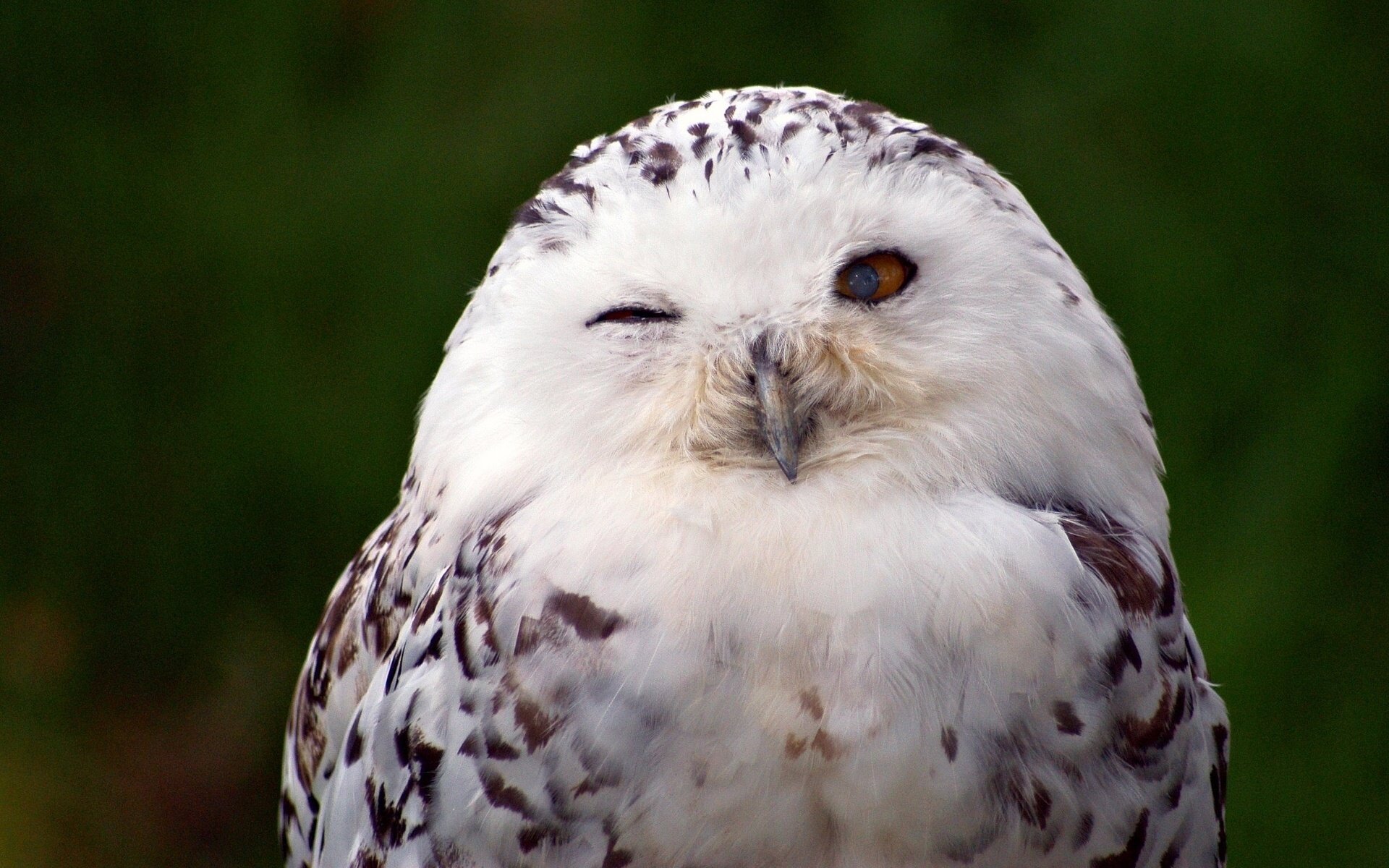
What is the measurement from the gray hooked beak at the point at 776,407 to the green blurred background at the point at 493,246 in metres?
1.05

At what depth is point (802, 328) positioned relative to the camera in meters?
0.78

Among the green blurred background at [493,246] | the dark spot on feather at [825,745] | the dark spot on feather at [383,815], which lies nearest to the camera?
the dark spot on feather at [825,745]

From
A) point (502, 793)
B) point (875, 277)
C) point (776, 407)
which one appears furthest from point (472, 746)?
point (875, 277)

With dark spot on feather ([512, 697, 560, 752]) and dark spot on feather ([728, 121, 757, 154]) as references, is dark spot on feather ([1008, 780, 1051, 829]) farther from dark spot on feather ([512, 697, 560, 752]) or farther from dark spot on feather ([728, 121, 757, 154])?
dark spot on feather ([728, 121, 757, 154])

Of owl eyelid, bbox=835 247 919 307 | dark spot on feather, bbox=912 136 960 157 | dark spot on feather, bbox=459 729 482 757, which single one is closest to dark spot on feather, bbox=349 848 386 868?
dark spot on feather, bbox=459 729 482 757

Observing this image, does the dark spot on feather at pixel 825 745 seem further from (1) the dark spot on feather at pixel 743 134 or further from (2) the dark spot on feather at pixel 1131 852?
(1) the dark spot on feather at pixel 743 134

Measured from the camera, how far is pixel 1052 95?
1733 mm

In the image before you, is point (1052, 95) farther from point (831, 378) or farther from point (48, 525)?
point (48, 525)

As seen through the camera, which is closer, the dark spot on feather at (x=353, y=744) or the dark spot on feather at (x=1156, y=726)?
the dark spot on feather at (x=1156, y=726)

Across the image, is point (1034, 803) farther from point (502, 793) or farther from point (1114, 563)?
point (502, 793)

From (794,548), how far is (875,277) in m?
0.18

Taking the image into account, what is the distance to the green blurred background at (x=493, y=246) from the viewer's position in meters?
1.72

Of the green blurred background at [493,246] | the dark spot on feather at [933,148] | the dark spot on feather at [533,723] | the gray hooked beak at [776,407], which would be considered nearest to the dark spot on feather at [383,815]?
the dark spot on feather at [533,723]

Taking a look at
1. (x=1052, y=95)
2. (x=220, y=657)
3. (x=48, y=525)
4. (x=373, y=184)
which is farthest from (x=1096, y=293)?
(x=48, y=525)
